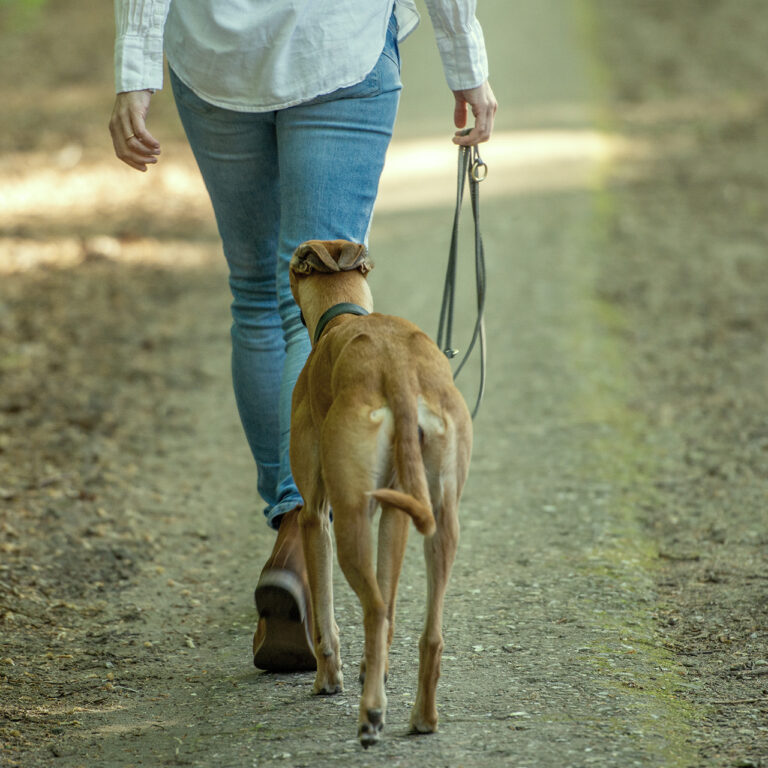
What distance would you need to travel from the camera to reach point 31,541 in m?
4.06

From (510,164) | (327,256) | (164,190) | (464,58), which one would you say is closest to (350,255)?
(327,256)

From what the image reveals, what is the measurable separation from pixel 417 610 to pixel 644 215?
21.9ft

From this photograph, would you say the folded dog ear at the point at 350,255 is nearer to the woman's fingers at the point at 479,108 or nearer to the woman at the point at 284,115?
the woman at the point at 284,115

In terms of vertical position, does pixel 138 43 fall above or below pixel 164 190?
below

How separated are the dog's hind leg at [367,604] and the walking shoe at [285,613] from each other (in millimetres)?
572

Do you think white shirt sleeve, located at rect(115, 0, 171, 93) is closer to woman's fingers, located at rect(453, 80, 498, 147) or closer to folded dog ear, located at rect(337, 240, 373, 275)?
folded dog ear, located at rect(337, 240, 373, 275)

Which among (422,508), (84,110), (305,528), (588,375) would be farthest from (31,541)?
(84,110)

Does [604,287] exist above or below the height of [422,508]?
above


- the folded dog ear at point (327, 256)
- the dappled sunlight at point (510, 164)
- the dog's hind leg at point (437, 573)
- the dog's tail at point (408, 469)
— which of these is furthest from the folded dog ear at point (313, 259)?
the dappled sunlight at point (510, 164)

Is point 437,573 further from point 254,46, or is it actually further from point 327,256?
point 254,46

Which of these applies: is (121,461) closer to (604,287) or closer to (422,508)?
(422,508)

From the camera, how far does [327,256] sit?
2.74m

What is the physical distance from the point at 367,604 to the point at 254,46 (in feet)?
4.83

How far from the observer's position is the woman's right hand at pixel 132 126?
2816 mm
